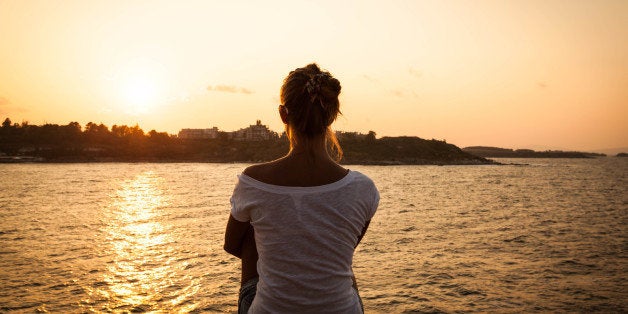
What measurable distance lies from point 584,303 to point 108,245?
13448 mm

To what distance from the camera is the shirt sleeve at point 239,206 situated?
238 centimetres

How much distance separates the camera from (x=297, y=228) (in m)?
2.38

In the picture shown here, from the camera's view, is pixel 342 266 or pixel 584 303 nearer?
pixel 342 266

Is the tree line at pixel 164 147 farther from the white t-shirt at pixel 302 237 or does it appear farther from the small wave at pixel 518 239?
the white t-shirt at pixel 302 237

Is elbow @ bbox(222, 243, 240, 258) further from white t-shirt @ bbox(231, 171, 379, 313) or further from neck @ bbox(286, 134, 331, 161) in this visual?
neck @ bbox(286, 134, 331, 161)

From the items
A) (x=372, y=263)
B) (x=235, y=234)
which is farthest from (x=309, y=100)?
(x=372, y=263)

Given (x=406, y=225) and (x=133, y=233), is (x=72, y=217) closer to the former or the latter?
(x=133, y=233)

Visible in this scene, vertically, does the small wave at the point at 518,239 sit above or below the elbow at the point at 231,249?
below

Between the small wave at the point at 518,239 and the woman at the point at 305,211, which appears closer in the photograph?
the woman at the point at 305,211

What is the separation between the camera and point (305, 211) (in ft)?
7.75

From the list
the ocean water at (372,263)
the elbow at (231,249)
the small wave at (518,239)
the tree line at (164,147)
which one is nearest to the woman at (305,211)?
the elbow at (231,249)

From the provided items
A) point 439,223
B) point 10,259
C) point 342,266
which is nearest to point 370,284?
point 342,266


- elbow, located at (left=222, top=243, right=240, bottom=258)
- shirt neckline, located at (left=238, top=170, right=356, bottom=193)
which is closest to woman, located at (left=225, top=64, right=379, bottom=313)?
shirt neckline, located at (left=238, top=170, right=356, bottom=193)

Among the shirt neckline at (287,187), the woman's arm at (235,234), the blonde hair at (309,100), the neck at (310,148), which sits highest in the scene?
the blonde hair at (309,100)
